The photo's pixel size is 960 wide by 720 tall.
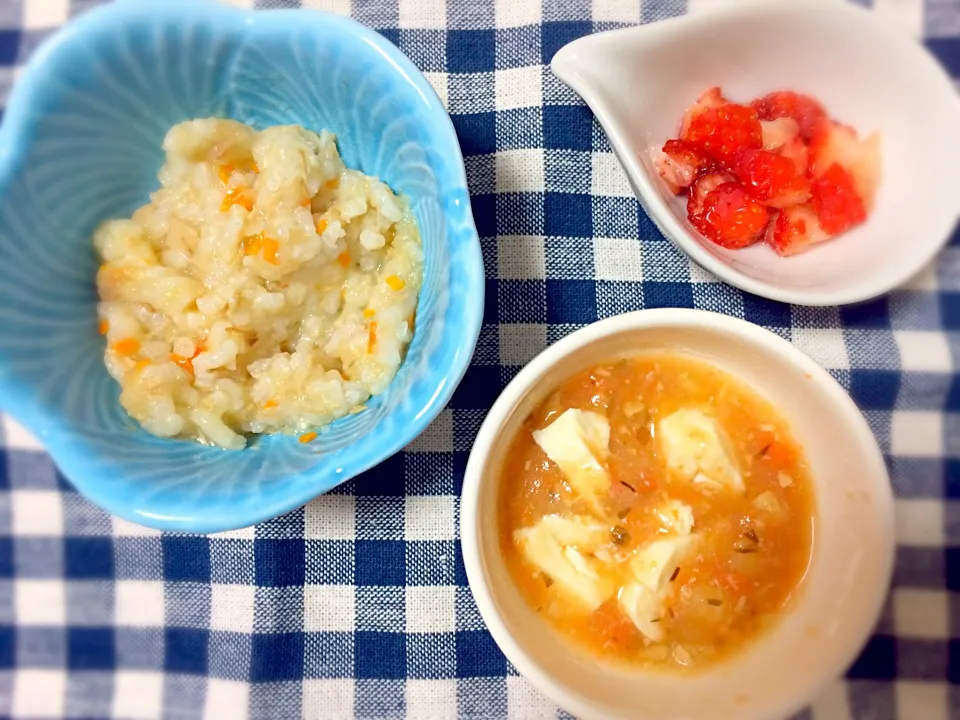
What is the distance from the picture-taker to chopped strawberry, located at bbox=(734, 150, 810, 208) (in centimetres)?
102

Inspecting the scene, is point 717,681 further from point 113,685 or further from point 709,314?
point 113,685

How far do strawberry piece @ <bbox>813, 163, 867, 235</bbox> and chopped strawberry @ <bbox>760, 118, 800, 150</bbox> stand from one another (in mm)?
77

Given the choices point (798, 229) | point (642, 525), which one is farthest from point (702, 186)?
point (642, 525)

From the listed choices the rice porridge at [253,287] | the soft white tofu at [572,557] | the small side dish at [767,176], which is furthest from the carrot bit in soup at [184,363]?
the small side dish at [767,176]

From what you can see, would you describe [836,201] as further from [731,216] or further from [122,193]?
[122,193]

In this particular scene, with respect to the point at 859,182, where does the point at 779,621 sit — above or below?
below

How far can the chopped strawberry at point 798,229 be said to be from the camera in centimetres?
104

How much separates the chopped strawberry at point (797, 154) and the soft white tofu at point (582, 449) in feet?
1.58

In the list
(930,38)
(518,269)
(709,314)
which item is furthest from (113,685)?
(930,38)

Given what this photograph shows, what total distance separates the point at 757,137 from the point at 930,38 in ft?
0.92

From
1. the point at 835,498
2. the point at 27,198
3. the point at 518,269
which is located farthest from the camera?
the point at 518,269

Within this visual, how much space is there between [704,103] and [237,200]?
70 centimetres

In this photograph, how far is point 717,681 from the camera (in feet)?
3.09

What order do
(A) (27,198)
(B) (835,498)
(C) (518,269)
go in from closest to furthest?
(A) (27,198) < (B) (835,498) < (C) (518,269)
